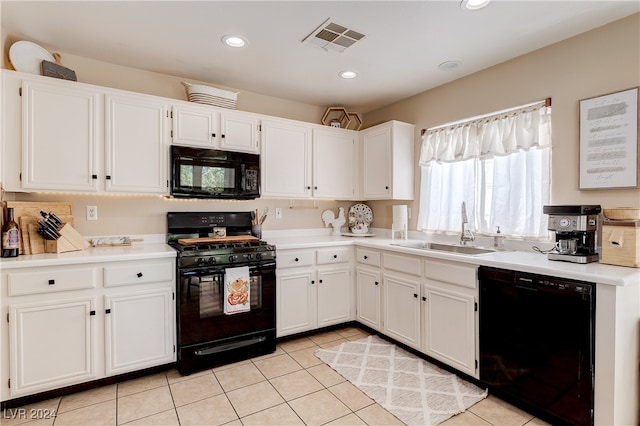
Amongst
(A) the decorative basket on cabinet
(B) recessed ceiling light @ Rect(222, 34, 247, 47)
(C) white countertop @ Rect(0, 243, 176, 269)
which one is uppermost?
(B) recessed ceiling light @ Rect(222, 34, 247, 47)

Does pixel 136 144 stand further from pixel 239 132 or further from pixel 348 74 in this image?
pixel 348 74

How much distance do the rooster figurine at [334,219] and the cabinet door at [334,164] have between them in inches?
12.9

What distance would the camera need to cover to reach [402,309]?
9.52 feet

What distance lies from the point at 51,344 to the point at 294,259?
1845 millimetres

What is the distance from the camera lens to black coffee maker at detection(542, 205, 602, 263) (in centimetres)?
204

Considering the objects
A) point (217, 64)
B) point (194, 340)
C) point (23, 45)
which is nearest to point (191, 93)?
point (217, 64)

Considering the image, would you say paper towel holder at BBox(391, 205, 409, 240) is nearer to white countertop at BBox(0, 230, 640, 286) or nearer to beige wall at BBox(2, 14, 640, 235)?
beige wall at BBox(2, 14, 640, 235)

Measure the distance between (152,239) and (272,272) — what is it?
1.16 meters

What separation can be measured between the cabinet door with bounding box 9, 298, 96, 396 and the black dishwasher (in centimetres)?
273

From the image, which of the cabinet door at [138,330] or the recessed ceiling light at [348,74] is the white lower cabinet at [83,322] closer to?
the cabinet door at [138,330]

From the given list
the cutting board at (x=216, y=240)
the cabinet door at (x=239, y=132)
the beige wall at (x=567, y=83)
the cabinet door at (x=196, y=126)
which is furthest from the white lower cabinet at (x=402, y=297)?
the cabinet door at (x=196, y=126)

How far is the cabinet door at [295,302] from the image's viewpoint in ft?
9.98

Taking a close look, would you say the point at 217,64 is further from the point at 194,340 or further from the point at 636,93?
the point at 636,93

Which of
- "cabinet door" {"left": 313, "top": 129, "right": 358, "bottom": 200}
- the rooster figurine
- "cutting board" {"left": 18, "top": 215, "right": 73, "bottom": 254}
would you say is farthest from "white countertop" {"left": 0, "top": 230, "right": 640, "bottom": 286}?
the rooster figurine
